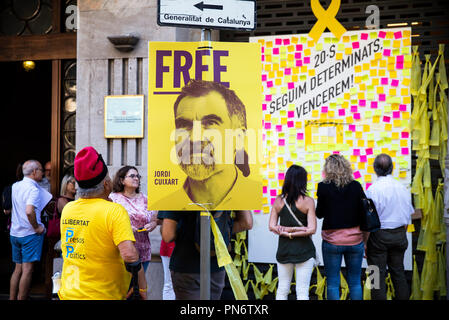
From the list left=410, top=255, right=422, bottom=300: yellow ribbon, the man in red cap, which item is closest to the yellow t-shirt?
the man in red cap

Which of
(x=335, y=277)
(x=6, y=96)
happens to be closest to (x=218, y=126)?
(x=335, y=277)

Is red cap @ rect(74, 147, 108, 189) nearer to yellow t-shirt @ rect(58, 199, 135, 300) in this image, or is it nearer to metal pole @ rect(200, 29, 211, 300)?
yellow t-shirt @ rect(58, 199, 135, 300)

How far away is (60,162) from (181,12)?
4.63 m

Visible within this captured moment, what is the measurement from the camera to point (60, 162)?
7.14 m

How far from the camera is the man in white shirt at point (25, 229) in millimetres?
6496

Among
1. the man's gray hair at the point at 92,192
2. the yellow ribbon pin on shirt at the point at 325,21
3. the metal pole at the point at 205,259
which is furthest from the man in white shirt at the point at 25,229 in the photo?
the yellow ribbon pin on shirt at the point at 325,21

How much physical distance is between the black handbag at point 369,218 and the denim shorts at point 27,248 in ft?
14.2

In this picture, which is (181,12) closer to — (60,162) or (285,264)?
(285,264)

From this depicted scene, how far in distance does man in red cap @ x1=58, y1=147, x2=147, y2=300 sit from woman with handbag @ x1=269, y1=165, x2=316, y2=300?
243 centimetres

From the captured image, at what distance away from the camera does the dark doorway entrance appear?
32.3ft

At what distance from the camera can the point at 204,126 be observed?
3203 millimetres

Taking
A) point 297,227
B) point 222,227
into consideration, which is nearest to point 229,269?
point 222,227

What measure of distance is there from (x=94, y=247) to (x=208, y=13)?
172 cm

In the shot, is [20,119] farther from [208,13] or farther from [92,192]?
[208,13]
